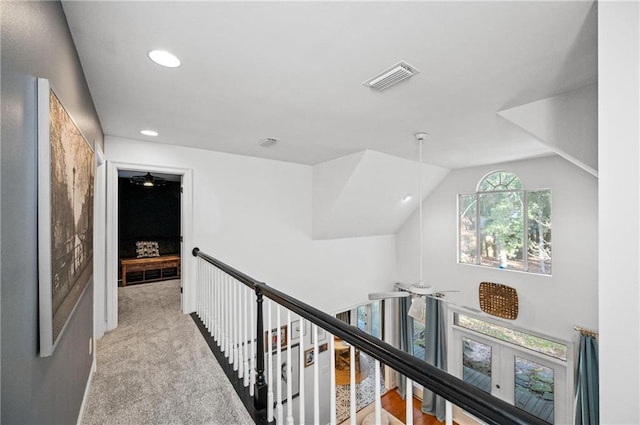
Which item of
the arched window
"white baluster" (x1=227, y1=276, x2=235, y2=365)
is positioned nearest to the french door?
the arched window

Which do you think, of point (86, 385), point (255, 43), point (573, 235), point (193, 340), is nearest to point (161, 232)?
point (193, 340)

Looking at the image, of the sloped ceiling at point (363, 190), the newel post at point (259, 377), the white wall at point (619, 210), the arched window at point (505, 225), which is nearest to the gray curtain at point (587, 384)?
the arched window at point (505, 225)

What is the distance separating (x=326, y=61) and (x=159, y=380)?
2612 mm

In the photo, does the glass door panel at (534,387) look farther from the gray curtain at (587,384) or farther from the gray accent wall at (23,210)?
the gray accent wall at (23,210)

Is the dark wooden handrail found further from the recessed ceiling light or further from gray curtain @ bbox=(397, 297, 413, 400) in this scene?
gray curtain @ bbox=(397, 297, 413, 400)

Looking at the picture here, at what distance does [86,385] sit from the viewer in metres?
1.92

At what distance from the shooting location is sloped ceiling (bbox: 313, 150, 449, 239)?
13.7ft

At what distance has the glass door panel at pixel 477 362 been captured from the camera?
5.26 meters

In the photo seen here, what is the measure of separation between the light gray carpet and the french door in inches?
173

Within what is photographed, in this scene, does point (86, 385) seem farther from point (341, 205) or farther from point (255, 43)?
point (341, 205)

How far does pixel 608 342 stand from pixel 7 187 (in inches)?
81.4

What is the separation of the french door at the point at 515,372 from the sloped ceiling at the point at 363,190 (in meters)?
2.83

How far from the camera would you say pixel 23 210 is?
857mm

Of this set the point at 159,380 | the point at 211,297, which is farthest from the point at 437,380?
the point at 211,297
